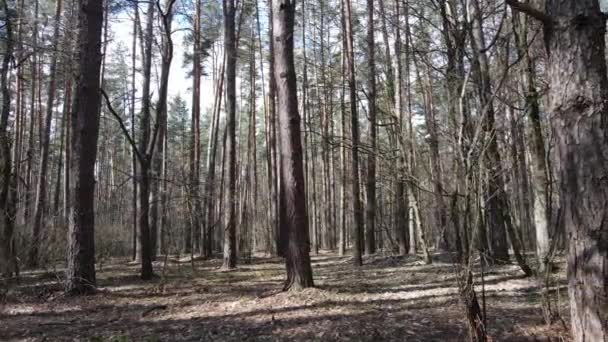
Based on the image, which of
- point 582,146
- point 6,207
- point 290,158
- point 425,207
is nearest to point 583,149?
point 582,146

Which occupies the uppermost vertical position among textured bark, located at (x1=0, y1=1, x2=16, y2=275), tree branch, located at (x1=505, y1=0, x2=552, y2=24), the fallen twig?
tree branch, located at (x1=505, y1=0, x2=552, y2=24)

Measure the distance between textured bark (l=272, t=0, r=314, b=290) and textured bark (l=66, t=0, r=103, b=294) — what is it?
3181 millimetres

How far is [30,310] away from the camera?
5.82m

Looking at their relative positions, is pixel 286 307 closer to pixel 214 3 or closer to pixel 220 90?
pixel 220 90

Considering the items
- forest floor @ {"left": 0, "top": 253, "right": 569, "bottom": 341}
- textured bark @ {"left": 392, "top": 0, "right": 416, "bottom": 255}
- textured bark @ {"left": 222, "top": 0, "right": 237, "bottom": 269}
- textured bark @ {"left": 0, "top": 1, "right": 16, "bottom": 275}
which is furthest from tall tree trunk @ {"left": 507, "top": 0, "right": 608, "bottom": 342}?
textured bark @ {"left": 222, "top": 0, "right": 237, "bottom": 269}

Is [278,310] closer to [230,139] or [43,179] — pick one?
[230,139]

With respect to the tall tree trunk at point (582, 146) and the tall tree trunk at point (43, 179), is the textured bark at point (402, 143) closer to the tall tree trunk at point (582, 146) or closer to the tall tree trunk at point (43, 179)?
the tall tree trunk at point (582, 146)

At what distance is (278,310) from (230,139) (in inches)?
248

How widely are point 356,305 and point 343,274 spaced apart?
10.1 feet

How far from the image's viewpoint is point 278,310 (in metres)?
5.20

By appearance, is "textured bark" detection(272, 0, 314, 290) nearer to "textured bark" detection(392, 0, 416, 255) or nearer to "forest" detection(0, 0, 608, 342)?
"forest" detection(0, 0, 608, 342)

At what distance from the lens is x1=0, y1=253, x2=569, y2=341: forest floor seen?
4.12 m

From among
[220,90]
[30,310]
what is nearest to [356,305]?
[30,310]

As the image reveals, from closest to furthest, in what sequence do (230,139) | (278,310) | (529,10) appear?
(529,10) → (278,310) → (230,139)
